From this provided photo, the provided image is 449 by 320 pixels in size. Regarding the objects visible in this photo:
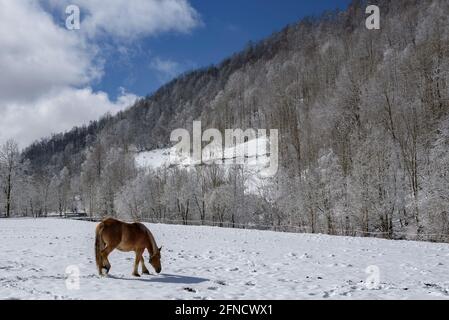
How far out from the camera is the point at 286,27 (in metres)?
195

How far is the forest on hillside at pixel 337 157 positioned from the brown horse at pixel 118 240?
27.1 m

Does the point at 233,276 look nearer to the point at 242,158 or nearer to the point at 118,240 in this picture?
the point at 118,240

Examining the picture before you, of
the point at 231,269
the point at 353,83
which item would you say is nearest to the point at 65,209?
the point at 353,83

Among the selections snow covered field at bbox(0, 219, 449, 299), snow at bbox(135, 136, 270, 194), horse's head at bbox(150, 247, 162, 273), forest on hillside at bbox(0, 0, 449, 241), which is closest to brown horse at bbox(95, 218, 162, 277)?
horse's head at bbox(150, 247, 162, 273)

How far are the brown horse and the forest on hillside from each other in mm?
27060

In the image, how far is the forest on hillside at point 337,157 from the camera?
4047 cm

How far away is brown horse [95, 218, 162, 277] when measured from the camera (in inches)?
423

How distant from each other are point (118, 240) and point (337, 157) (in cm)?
4189

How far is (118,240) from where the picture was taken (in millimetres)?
10891

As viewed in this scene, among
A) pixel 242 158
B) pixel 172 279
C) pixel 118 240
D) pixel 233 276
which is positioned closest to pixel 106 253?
pixel 118 240

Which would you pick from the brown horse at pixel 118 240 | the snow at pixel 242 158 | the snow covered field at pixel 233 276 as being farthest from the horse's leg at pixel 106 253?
the snow at pixel 242 158

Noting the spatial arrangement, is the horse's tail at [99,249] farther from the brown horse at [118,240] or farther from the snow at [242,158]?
the snow at [242,158]

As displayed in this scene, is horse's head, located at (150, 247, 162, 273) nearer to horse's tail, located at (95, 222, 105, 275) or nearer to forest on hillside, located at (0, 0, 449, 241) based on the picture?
horse's tail, located at (95, 222, 105, 275)

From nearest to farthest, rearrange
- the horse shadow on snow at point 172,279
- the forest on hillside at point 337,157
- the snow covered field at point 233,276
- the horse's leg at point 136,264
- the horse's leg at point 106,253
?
the snow covered field at point 233,276 → the horse shadow on snow at point 172,279 → the horse's leg at point 106,253 → the horse's leg at point 136,264 → the forest on hillside at point 337,157
